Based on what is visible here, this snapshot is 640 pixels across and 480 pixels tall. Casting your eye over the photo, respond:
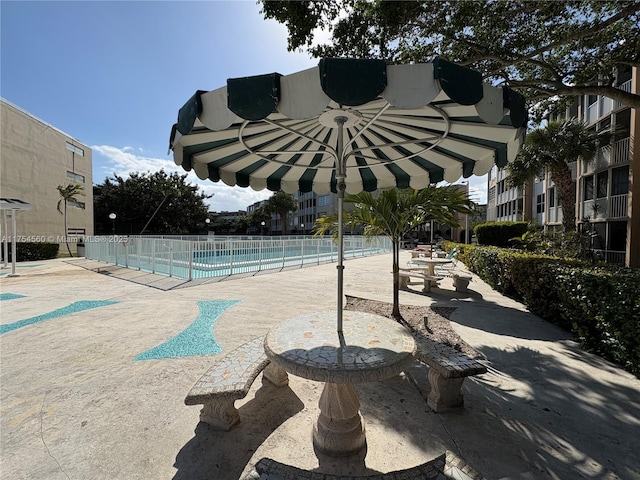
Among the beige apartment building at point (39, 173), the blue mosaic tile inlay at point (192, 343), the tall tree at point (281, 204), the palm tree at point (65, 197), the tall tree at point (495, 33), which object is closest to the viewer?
the blue mosaic tile inlay at point (192, 343)

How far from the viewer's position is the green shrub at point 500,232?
56.9ft

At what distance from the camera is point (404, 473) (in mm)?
1600

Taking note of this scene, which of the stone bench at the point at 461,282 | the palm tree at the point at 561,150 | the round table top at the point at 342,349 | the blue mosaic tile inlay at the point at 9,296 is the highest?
the palm tree at the point at 561,150

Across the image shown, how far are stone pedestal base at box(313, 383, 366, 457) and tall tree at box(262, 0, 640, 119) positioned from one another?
751cm

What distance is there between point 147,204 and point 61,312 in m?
35.9

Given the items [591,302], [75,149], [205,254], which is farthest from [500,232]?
[75,149]

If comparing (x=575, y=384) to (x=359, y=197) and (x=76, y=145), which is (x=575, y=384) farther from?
(x=76, y=145)

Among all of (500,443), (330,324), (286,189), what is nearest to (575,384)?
(500,443)

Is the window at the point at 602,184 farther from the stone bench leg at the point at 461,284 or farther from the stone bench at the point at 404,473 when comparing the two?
the stone bench at the point at 404,473

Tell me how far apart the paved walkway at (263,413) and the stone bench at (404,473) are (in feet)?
1.23

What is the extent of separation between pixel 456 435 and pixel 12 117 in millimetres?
28933

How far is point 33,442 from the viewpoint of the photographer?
2.23m

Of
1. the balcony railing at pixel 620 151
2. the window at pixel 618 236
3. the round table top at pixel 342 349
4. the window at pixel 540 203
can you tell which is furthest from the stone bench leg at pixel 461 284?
the window at pixel 540 203

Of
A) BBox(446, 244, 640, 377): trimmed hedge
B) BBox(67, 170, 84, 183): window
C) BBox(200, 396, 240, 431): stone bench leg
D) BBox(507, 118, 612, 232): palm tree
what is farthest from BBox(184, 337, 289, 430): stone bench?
BBox(67, 170, 84, 183): window
